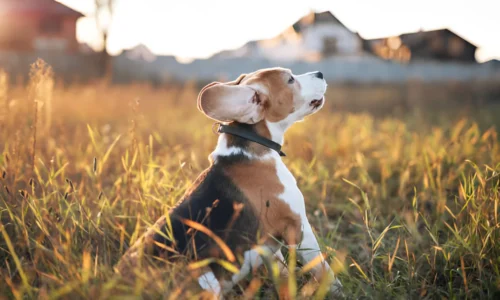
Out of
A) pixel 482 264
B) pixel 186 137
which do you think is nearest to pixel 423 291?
pixel 482 264

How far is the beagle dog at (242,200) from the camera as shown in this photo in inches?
91.4

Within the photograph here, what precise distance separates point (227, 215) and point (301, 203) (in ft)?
1.59

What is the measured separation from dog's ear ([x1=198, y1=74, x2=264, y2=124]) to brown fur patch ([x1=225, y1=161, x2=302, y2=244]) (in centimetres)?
30

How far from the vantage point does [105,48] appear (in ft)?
67.8

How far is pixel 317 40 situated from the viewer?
32.5 meters

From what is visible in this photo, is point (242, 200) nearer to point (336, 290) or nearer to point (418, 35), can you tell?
point (336, 290)

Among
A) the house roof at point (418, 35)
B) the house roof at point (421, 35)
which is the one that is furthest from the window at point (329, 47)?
the house roof at point (421, 35)

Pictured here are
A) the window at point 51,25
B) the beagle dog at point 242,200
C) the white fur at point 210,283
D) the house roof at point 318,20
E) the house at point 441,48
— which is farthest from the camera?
the house at point 441,48

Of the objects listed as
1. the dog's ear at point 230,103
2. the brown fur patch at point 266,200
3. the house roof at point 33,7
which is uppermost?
the house roof at point 33,7

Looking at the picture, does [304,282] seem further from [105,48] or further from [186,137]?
[105,48]

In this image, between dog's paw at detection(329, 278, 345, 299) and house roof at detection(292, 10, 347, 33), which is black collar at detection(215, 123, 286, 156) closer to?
dog's paw at detection(329, 278, 345, 299)

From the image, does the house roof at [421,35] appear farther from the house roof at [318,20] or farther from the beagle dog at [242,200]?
the beagle dog at [242,200]

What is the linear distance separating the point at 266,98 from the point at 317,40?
30.8 m

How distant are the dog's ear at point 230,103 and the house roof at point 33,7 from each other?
25583mm
